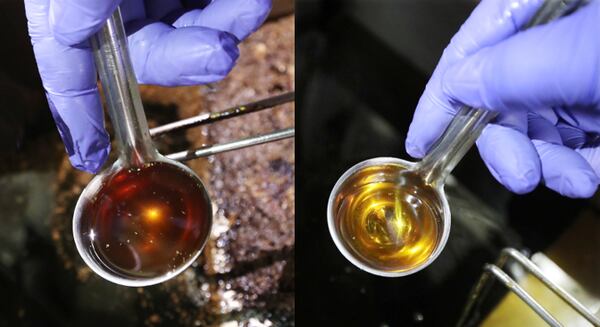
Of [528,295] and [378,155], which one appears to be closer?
[528,295]

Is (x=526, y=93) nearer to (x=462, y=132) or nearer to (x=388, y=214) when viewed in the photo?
(x=462, y=132)

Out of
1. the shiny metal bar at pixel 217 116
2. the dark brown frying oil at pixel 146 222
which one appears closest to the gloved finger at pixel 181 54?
the shiny metal bar at pixel 217 116

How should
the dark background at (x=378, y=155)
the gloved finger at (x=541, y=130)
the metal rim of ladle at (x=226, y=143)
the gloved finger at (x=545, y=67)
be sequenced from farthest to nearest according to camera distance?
the dark background at (x=378, y=155)
the gloved finger at (x=541, y=130)
the metal rim of ladle at (x=226, y=143)
the gloved finger at (x=545, y=67)

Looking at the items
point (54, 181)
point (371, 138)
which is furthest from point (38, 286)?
point (371, 138)

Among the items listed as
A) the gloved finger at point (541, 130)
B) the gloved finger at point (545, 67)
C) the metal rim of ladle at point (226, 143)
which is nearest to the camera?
the gloved finger at point (545, 67)

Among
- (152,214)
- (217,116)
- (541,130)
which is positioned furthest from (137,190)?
(541,130)

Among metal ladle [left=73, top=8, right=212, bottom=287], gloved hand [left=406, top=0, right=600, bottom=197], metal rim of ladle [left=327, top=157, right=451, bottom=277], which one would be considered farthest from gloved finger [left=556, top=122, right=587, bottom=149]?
metal ladle [left=73, top=8, right=212, bottom=287]

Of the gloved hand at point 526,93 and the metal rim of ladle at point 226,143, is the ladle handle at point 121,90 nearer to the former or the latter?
the metal rim of ladle at point 226,143
